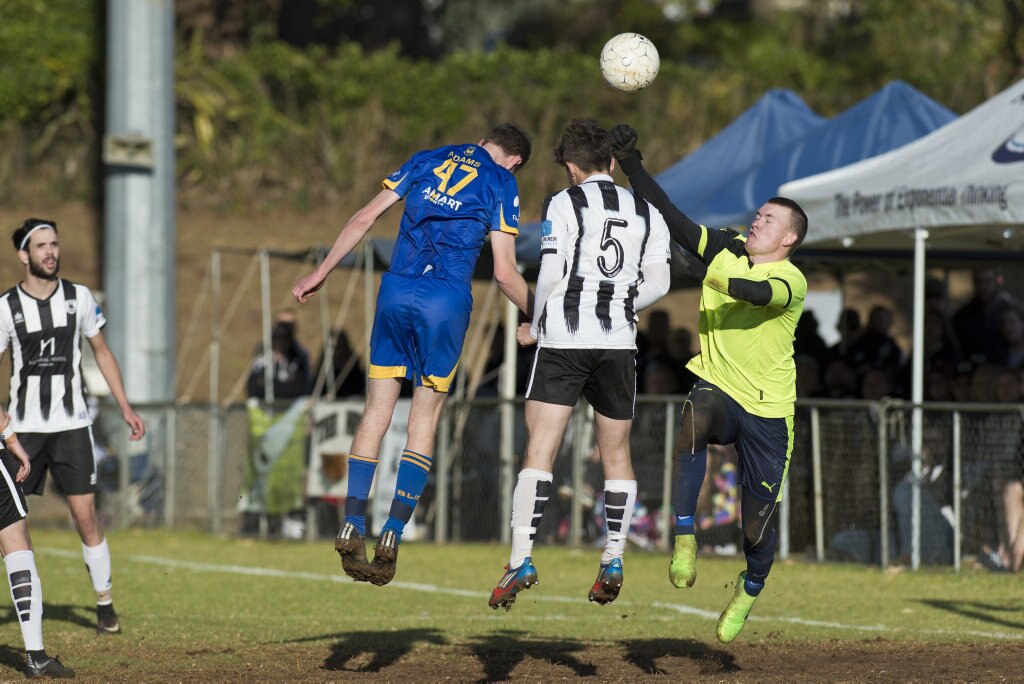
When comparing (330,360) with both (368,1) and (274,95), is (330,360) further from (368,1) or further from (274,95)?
(368,1)

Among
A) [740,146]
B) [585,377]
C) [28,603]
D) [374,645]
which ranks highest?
[740,146]

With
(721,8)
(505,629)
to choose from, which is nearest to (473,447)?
(505,629)

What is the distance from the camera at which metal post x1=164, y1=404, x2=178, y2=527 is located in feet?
63.7

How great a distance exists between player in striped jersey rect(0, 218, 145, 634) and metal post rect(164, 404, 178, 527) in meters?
8.70

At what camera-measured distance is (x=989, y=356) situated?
15641 mm

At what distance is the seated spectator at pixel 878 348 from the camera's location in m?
16.5

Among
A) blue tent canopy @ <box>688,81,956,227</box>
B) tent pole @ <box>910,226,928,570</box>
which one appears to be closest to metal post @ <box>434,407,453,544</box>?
blue tent canopy @ <box>688,81,956,227</box>

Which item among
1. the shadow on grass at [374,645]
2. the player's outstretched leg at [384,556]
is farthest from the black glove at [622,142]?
the shadow on grass at [374,645]

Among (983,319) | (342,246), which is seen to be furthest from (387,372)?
(983,319)

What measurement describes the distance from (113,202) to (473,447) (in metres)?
8.27

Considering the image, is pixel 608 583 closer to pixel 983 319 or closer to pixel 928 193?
pixel 928 193

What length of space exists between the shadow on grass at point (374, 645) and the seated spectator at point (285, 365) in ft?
28.6

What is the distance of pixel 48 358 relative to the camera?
10.5m

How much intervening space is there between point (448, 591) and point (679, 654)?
3997 mm
